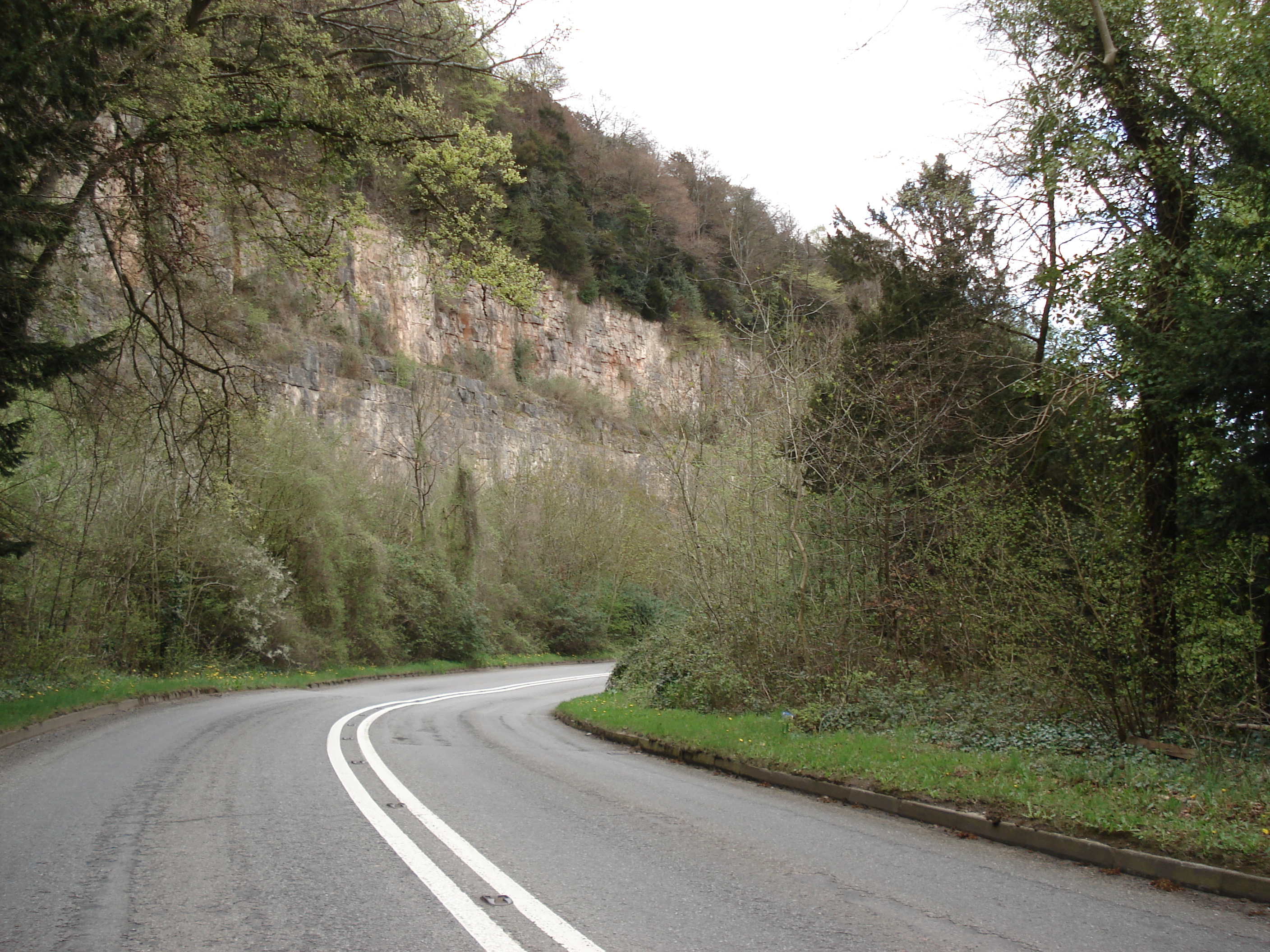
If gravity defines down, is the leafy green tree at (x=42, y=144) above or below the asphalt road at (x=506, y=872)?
above

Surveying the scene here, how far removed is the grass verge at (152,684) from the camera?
12008mm

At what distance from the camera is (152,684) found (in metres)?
16.6

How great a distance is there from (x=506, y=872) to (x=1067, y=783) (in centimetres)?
481

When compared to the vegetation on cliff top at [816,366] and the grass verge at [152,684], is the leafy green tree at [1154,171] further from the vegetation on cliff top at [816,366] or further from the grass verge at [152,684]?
the grass verge at [152,684]

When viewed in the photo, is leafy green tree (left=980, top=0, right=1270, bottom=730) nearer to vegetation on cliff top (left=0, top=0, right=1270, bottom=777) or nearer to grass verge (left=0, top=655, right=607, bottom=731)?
vegetation on cliff top (left=0, top=0, right=1270, bottom=777)

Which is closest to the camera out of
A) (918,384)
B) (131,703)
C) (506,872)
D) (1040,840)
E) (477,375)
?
(506,872)

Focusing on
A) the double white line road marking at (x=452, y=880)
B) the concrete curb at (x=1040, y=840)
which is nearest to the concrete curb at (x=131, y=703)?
the double white line road marking at (x=452, y=880)

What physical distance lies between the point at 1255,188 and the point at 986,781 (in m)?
6.15

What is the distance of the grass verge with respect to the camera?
12008 millimetres

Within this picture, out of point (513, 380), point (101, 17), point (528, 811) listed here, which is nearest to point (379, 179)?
point (101, 17)

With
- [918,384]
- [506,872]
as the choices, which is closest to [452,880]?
[506,872]

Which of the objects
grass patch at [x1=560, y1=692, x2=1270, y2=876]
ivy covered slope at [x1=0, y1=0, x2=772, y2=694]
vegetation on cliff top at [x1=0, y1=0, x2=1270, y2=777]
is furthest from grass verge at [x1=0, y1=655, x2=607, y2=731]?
grass patch at [x1=560, y1=692, x2=1270, y2=876]

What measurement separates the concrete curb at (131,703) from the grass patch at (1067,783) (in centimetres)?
838

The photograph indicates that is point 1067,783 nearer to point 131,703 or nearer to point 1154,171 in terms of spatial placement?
point 1154,171
